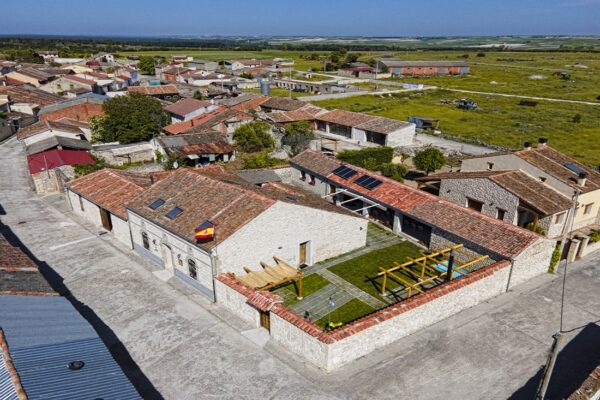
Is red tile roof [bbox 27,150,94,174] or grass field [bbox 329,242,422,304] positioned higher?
red tile roof [bbox 27,150,94,174]

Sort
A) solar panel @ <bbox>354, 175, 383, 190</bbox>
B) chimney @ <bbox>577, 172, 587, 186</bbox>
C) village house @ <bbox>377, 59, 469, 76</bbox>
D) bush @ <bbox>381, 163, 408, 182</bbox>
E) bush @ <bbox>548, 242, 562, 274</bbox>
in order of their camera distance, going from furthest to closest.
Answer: village house @ <bbox>377, 59, 469, 76</bbox> → bush @ <bbox>381, 163, 408, 182</bbox> → solar panel @ <bbox>354, 175, 383, 190</bbox> → chimney @ <bbox>577, 172, 587, 186</bbox> → bush @ <bbox>548, 242, 562, 274</bbox>

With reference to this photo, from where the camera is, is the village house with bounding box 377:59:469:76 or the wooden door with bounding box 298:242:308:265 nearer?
the wooden door with bounding box 298:242:308:265

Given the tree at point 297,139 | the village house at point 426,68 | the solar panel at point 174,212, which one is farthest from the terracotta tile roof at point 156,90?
the village house at point 426,68

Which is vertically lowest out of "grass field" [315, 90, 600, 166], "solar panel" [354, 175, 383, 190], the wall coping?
"grass field" [315, 90, 600, 166]

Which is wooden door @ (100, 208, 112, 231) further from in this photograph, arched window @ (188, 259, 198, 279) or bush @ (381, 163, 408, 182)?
bush @ (381, 163, 408, 182)

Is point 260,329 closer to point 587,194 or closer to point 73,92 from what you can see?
point 587,194

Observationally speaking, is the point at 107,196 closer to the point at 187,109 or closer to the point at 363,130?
the point at 187,109

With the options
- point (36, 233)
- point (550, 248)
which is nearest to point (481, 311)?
point (550, 248)

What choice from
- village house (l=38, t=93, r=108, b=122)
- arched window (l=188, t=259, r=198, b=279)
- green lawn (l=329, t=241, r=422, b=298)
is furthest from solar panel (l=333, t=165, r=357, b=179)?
village house (l=38, t=93, r=108, b=122)
